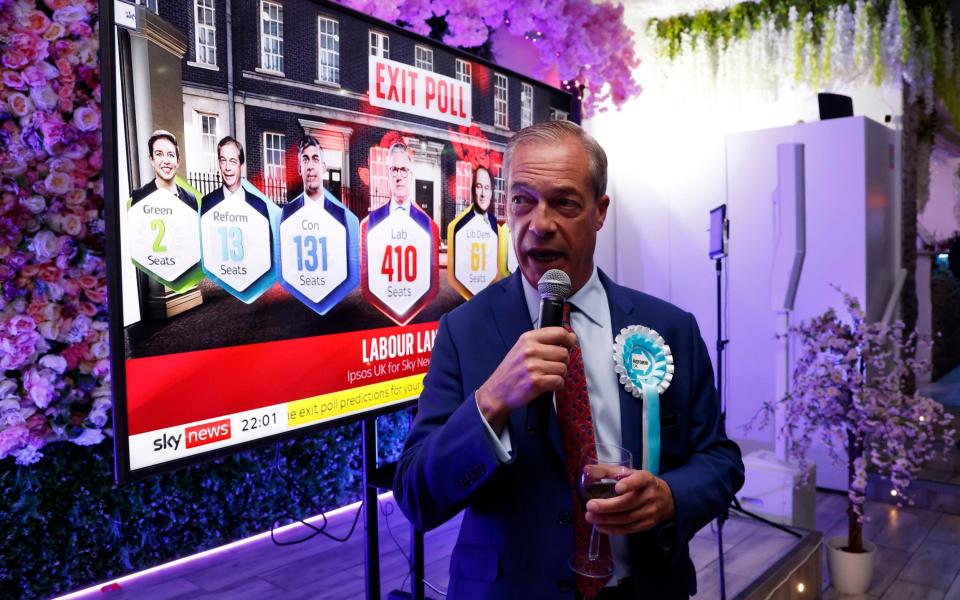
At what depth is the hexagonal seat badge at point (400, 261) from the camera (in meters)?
A: 2.65

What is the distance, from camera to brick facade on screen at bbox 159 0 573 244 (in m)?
2.09

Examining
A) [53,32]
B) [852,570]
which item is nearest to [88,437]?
[53,32]

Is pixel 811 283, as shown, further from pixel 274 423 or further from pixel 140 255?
pixel 140 255

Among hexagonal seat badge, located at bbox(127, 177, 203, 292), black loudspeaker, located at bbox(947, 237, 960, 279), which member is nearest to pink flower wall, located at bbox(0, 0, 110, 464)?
hexagonal seat badge, located at bbox(127, 177, 203, 292)

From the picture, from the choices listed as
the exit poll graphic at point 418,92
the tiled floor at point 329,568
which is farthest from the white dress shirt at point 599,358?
the tiled floor at point 329,568

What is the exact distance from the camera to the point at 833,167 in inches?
199

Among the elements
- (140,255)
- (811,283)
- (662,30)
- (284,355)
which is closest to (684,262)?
(811,283)

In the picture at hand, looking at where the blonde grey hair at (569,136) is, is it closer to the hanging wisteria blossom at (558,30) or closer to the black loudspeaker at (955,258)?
the hanging wisteria blossom at (558,30)

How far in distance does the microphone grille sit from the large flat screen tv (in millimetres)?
1189

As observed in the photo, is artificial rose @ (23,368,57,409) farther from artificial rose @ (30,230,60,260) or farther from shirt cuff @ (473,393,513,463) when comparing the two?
shirt cuff @ (473,393,513,463)

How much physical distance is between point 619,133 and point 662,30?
3.06ft
